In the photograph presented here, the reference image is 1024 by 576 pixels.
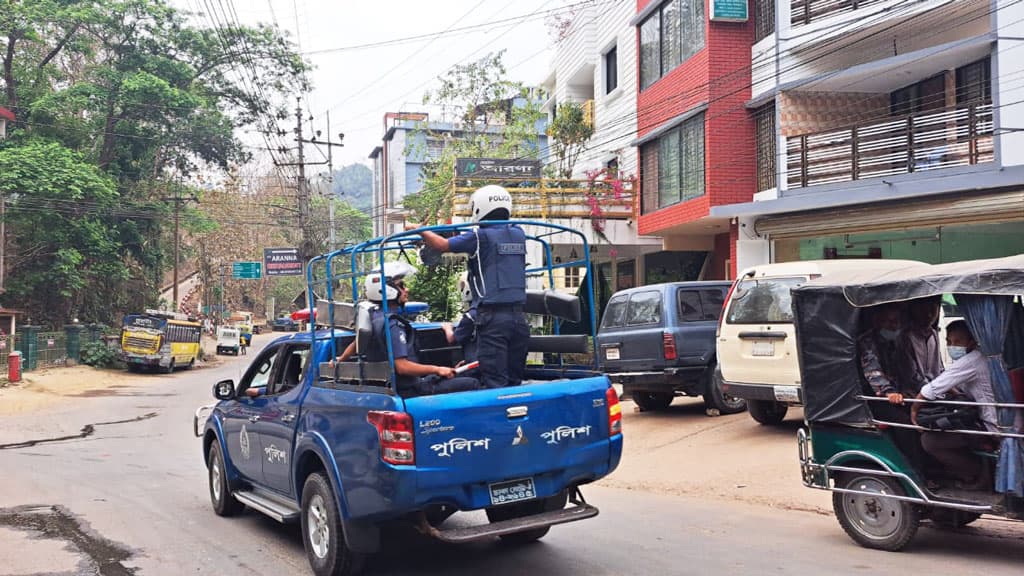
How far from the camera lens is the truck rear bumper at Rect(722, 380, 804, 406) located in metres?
10.8

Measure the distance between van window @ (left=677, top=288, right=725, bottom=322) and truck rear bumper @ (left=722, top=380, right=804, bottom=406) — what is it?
2082 mm

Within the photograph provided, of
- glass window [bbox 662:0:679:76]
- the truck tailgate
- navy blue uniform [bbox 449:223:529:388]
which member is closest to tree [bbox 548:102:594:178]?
glass window [bbox 662:0:679:76]

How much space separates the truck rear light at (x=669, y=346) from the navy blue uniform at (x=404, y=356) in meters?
7.31

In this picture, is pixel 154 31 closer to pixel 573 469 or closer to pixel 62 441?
pixel 62 441

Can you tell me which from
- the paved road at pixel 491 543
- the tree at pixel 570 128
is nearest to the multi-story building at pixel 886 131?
the paved road at pixel 491 543

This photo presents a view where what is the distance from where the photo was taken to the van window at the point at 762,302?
11.1m

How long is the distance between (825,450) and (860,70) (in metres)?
11.6

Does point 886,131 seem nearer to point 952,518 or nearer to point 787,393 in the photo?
point 787,393

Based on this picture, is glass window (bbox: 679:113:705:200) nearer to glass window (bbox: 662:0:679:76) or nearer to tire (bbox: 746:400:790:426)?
glass window (bbox: 662:0:679:76)

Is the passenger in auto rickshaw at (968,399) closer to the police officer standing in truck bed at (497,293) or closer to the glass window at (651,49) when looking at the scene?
the police officer standing in truck bed at (497,293)

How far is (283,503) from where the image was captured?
705 centimetres

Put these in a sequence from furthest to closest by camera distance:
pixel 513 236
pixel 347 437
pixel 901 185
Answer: pixel 901 185, pixel 513 236, pixel 347 437

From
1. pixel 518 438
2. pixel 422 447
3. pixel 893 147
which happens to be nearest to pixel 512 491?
pixel 518 438

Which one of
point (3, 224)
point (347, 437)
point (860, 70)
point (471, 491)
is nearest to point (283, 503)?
point (347, 437)
